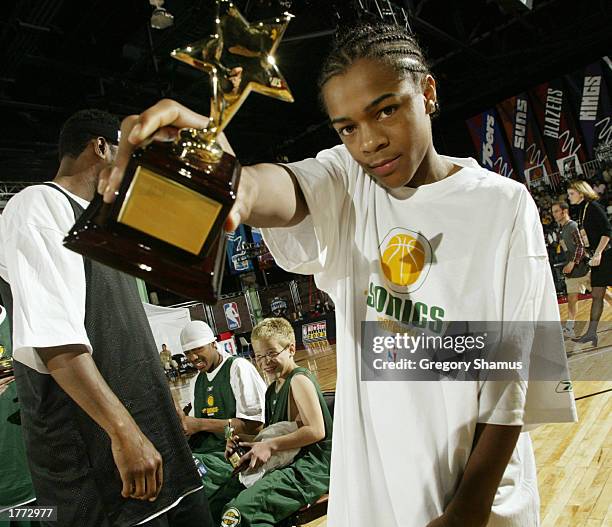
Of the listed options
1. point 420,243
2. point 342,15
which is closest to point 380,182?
point 420,243

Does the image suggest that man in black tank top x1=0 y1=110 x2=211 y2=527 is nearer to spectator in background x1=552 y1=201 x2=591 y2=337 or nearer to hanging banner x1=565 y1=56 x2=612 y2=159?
spectator in background x1=552 y1=201 x2=591 y2=337

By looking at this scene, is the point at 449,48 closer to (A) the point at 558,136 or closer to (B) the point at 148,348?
(A) the point at 558,136

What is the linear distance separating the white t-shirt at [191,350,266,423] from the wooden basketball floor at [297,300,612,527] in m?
0.78

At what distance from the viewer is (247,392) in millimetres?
3055

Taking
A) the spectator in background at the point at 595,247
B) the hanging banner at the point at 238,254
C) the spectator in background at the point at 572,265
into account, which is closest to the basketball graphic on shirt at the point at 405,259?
the spectator in background at the point at 595,247

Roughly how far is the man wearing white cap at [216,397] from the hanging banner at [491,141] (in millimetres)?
8064

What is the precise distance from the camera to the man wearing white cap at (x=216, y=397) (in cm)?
302

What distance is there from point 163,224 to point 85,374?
63 centimetres

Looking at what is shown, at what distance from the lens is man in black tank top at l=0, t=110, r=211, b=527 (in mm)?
1106

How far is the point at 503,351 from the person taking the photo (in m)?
0.87

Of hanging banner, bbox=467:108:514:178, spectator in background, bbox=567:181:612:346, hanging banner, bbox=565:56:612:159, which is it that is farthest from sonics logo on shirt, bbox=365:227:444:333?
hanging banner, bbox=467:108:514:178

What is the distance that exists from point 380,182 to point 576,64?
391 inches

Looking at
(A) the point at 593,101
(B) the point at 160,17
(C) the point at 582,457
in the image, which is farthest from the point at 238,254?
(C) the point at 582,457

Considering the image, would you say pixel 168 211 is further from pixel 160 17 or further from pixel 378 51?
pixel 160 17
